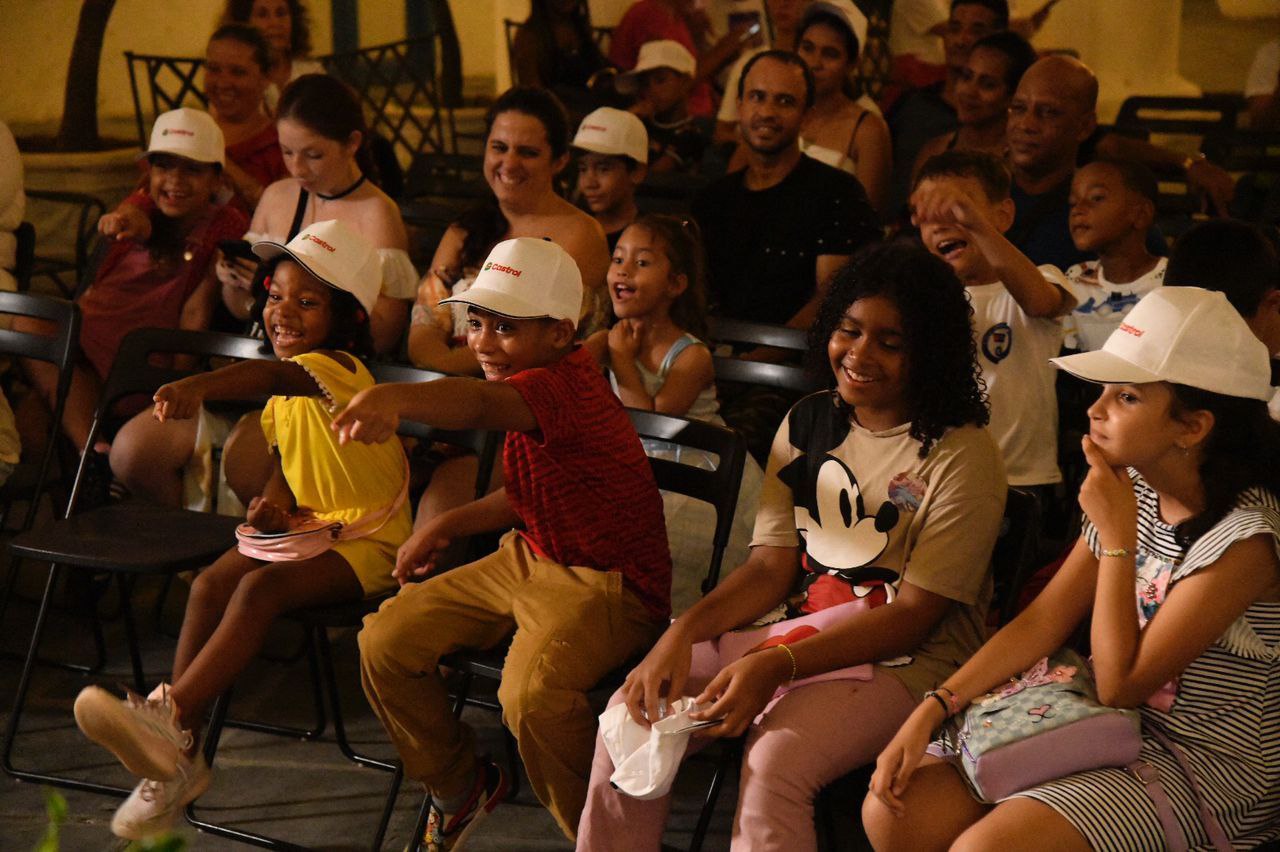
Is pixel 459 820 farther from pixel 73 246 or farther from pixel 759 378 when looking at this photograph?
pixel 73 246

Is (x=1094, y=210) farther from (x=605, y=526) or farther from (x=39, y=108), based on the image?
(x=39, y=108)

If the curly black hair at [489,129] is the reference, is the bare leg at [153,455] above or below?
below

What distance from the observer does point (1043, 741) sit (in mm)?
2018

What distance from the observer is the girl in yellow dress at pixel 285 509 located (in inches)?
103

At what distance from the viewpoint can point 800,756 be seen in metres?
2.18

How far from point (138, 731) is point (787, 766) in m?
1.19

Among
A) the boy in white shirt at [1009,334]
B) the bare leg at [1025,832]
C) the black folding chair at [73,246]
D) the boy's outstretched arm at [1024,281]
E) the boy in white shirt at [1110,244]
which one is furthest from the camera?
the black folding chair at [73,246]

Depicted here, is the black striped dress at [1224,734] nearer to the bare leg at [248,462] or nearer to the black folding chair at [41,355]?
the bare leg at [248,462]

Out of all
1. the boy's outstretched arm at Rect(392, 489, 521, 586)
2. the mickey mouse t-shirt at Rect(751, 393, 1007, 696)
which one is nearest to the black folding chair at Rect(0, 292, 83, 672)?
the boy's outstretched arm at Rect(392, 489, 521, 586)

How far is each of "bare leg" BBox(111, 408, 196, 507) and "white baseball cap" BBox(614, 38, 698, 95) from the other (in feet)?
9.96

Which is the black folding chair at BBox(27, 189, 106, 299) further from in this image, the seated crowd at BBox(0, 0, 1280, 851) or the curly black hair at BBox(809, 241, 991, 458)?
the curly black hair at BBox(809, 241, 991, 458)

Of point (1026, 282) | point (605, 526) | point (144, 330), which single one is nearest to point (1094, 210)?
point (1026, 282)

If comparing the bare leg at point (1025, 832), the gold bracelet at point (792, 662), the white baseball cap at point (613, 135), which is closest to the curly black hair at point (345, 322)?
the white baseball cap at point (613, 135)

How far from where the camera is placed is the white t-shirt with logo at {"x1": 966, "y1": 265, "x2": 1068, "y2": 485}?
10.1 ft
